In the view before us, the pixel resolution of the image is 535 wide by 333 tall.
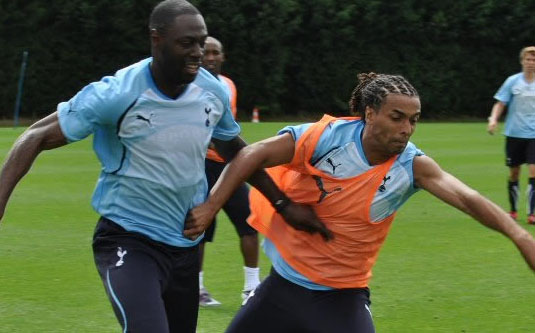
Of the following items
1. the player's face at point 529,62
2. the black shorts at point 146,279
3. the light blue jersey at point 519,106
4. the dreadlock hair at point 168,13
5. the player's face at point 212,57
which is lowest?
the light blue jersey at point 519,106

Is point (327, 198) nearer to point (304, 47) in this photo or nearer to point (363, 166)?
point (363, 166)

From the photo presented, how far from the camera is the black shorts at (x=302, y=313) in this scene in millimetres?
5062

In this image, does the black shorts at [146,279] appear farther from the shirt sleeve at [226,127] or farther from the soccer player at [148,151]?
the shirt sleeve at [226,127]

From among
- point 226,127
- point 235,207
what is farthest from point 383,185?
point 235,207

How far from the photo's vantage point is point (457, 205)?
5051 millimetres

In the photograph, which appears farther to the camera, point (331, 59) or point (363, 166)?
point (331, 59)

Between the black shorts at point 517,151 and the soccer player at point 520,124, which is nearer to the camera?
the soccer player at point 520,124

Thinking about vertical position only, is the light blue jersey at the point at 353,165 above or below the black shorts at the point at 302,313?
above

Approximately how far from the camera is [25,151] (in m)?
Result: 4.91

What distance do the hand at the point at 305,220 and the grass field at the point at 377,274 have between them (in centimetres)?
270

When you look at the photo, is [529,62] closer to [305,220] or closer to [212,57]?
[212,57]

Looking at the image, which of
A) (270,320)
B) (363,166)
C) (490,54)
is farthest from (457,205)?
(490,54)

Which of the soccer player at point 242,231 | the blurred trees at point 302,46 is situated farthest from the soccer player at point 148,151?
the blurred trees at point 302,46

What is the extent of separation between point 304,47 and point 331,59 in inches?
39.5
